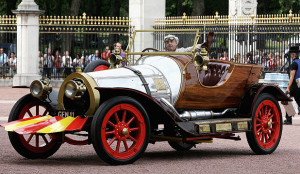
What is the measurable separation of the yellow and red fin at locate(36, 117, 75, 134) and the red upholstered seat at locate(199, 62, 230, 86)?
2.15 m

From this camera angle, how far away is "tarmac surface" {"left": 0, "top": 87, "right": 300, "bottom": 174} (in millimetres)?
7723

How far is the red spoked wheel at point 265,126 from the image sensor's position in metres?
9.23

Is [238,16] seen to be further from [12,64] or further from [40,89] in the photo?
[40,89]

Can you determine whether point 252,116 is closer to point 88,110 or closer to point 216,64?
point 216,64

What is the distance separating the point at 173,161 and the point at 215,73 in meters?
1.47

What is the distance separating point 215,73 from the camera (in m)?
9.46

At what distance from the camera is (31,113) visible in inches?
339

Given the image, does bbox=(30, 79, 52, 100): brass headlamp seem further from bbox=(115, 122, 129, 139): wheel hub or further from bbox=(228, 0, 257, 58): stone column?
bbox=(228, 0, 257, 58): stone column

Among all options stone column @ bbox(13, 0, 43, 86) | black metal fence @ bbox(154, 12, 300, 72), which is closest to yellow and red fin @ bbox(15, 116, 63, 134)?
black metal fence @ bbox(154, 12, 300, 72)

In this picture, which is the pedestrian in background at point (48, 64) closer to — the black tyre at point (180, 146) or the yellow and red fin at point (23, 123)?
the black tyre at point (180, 146)

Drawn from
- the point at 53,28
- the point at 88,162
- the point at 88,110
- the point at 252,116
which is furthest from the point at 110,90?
the point at 53,28

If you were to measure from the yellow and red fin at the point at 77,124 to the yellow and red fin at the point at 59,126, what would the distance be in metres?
0.05

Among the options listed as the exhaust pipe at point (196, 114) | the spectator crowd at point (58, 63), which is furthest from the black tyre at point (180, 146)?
the spectator crowd at point (58, 63)

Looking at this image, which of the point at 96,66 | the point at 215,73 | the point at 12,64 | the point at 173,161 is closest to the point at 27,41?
the point at 12,64
